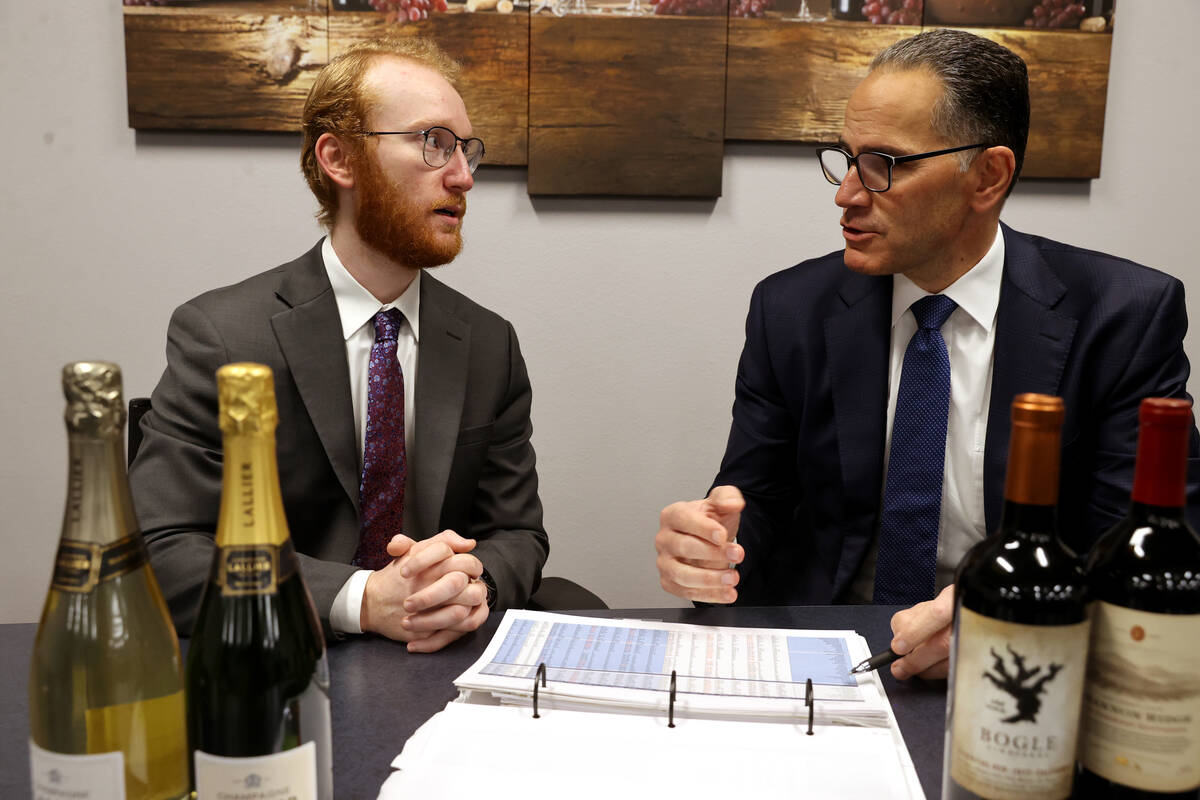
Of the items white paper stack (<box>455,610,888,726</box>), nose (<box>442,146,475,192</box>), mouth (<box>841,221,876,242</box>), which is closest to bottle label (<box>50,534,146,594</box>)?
white paper stack (<box>455,610,888,726</box>)

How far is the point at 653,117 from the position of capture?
91.0 inches

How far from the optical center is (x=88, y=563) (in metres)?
0.66

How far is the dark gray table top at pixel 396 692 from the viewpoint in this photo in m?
0.81

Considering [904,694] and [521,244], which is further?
[521,244]

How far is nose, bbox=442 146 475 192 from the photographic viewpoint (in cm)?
167

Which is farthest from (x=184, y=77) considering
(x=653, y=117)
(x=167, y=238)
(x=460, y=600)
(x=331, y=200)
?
(x=460, y=600)

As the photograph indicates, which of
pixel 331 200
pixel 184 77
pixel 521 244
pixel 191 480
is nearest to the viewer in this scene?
pixel 191 480

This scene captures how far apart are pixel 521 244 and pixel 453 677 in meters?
1.54

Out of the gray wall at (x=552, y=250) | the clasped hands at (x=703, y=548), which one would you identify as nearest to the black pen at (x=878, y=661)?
the clasped hands at (x=703, y=548)

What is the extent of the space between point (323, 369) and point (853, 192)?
2.91ft

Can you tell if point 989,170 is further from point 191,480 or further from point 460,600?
point 191,480

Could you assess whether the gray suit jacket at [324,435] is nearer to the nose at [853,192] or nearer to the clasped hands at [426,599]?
the clasped hands at [426,599]

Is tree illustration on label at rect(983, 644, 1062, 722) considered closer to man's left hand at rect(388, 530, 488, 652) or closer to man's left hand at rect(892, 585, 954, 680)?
man's left hand at rect(892, 585, 954, 680)

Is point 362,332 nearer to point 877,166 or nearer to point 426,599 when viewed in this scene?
point 426,599
